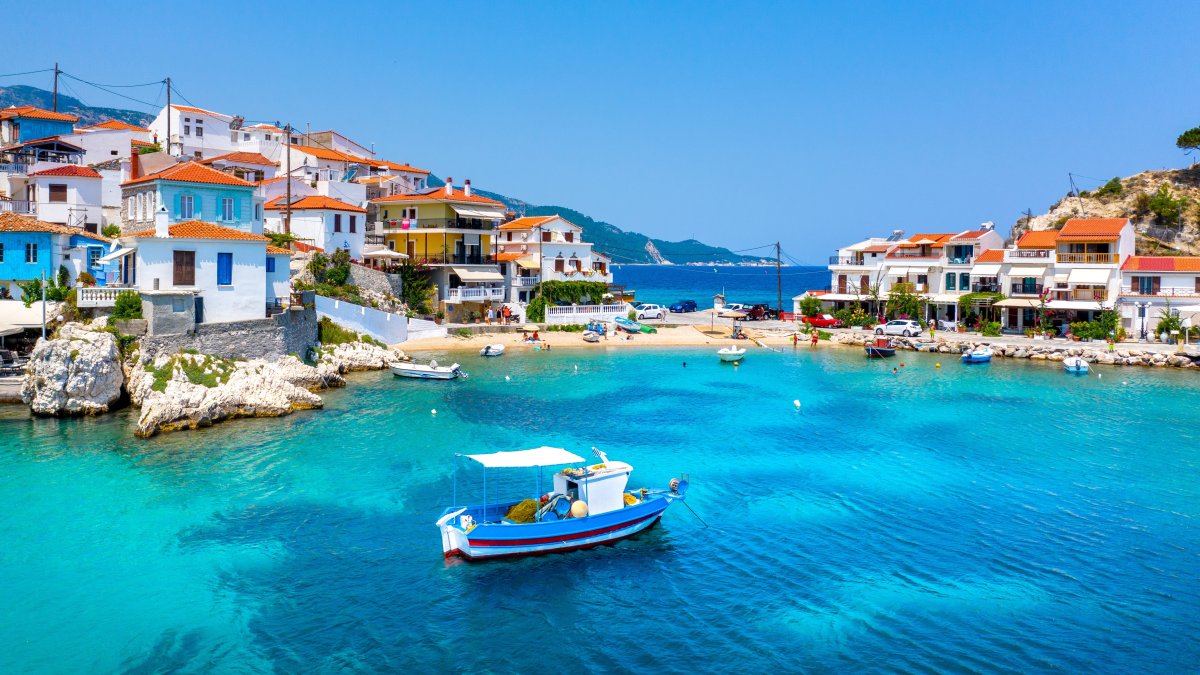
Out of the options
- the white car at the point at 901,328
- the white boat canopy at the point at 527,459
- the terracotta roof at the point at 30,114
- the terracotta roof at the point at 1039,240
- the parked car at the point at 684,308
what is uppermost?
the terracotta roof at the point at 30,114

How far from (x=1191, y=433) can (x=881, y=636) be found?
26019 mm

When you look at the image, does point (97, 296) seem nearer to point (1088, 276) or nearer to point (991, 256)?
point (991, 256)

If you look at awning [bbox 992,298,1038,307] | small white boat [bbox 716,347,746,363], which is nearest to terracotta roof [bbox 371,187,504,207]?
small white boat [bbox 716,347,746,363]

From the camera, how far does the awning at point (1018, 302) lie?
210 ft

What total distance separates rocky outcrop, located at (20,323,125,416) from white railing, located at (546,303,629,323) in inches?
1431

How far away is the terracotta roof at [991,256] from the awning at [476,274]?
38.6 m

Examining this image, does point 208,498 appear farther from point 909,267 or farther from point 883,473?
point 909,267

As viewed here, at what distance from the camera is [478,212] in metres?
66.9

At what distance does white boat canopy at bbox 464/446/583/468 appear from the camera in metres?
23.2

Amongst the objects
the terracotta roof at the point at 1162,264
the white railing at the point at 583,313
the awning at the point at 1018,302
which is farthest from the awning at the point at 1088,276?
the white railing at the point at 583,313

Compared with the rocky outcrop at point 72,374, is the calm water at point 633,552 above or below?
below

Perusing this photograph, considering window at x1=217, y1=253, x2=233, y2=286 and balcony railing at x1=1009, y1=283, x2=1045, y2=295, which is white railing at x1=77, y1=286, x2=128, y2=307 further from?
balcony railing at x1=1009, y1=283, x2=1045, y2=295

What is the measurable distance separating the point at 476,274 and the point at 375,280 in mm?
8190

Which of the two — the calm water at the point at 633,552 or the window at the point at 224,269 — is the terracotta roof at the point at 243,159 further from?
the calm water at the point at 633,552
